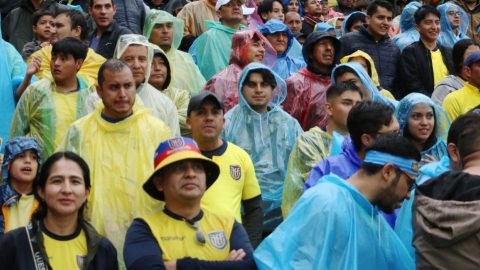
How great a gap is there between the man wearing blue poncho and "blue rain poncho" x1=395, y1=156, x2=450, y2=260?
28 cm

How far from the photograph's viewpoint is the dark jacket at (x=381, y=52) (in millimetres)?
7543

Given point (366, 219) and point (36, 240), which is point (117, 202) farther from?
point (366, 219)

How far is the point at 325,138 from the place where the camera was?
479 cm

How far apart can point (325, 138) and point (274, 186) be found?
26.5 inches

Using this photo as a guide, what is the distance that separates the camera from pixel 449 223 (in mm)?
2859

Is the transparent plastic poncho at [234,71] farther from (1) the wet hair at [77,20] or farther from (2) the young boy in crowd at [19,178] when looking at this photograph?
(2) the young boy in crowd at [19,178]

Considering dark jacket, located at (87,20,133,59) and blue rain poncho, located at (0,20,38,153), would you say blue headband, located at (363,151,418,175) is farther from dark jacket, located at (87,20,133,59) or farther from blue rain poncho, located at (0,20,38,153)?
dark jacket, located at (87,20,133,59)

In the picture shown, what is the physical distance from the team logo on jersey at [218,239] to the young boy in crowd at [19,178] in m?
1.46

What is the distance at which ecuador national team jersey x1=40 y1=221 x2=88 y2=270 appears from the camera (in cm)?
319

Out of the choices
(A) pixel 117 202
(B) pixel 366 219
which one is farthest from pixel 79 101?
(B) pixel 366 219

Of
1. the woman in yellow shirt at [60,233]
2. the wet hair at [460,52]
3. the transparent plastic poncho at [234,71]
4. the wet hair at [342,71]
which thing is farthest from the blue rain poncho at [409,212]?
the wet hair at [460,52]

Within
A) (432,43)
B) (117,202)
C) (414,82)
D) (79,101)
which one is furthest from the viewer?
(432,43)

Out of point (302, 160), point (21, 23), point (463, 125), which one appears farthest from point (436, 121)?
point (21, 23)

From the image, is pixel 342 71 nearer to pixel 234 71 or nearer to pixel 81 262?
pixel 234 71
